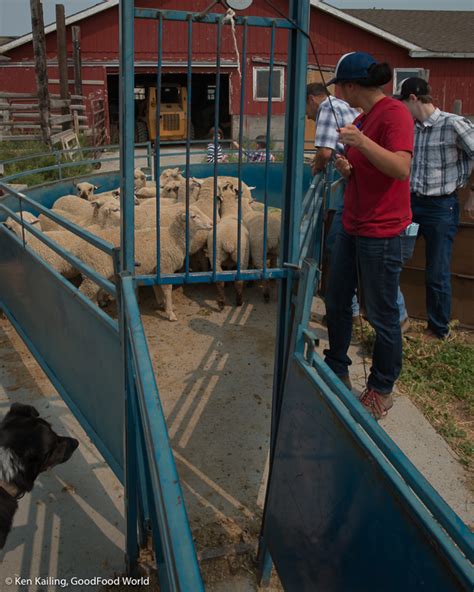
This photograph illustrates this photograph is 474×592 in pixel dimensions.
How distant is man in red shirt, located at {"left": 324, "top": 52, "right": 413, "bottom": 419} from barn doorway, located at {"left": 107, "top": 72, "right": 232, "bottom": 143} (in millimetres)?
21340

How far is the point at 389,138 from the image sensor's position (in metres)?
3.08

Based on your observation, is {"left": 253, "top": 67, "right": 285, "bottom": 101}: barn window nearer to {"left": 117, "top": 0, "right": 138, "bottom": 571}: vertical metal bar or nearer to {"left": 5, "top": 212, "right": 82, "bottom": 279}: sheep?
{"left": 5, "top": 212, "right": 82, "bottom": 279}: sheep

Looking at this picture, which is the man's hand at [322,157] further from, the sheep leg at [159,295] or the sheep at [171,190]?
the sheep at [171,190]

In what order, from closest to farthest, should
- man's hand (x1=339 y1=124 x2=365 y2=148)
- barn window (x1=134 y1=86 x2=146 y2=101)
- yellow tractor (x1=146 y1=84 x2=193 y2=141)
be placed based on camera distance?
1. man's hand (x1=339 y1=124 x2=365 y2=148)
2. yellow tractor (x1=146 y1=84 x2=193 y2=141)
3. barn window (x1=134 y1=86 x2=146 y2=101)

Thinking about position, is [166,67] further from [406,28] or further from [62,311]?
[62,311]

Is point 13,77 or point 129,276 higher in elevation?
point 13,77

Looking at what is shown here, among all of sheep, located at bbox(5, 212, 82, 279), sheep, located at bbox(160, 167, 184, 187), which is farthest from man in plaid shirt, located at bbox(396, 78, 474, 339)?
sheep, located at bbox(160, 167, 184, 187)

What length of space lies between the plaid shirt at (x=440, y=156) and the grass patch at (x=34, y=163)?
538 cm

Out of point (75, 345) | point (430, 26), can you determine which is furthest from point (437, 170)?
point (430, 26)

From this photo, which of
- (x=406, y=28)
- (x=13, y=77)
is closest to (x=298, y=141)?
(x=13, y=77)

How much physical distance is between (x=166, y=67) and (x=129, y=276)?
21756 millimetres

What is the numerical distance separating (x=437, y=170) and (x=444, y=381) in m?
1.71

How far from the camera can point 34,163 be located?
1370cm

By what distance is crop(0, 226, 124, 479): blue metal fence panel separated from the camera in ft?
8.78
